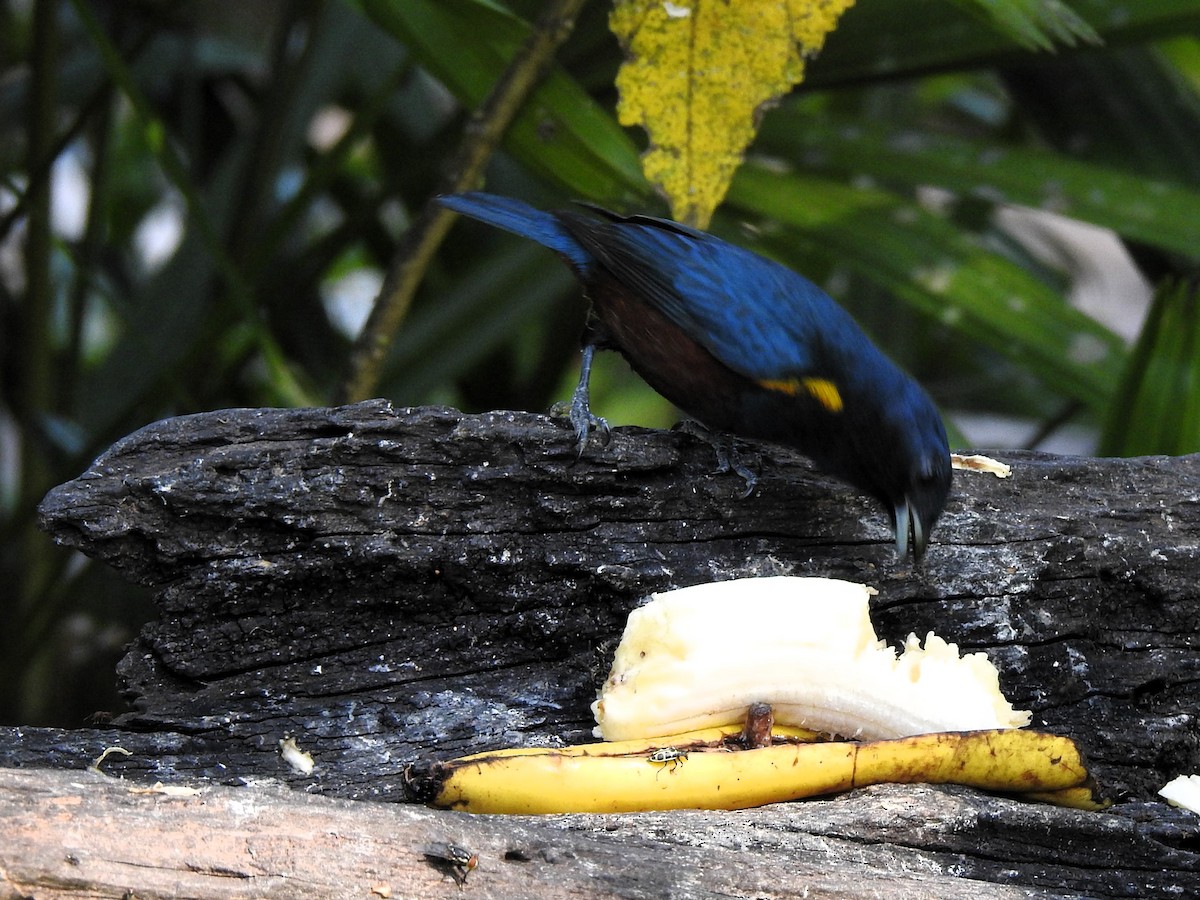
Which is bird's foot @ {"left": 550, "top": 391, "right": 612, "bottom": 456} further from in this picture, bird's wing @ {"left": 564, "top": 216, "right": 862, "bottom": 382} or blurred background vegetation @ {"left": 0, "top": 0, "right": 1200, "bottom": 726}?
blurred background vegetation @ {"left": 0, "top": 0, "right": 1200, "bottom": 726}

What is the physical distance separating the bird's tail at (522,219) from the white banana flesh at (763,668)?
0.96 meters

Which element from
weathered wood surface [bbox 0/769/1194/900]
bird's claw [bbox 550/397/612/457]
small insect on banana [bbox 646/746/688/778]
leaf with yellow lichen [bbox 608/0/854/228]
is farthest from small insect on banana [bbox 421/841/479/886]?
leaf with yellow lichen [bbox 608/0/854/228]

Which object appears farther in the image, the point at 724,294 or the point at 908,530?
the point at 724,294

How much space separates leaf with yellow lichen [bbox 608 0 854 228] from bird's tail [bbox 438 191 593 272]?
0.27 m

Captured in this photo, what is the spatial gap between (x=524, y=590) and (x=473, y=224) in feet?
8.62

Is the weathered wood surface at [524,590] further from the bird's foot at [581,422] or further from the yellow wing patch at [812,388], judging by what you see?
the yellow wing patch at [812,388]

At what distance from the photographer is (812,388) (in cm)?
226

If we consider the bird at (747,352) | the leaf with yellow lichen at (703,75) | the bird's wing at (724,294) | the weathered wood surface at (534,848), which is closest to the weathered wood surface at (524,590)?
the weathered wood surface at (534,848)

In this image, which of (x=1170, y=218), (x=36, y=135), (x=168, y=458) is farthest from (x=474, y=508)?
(x=36, y=135)

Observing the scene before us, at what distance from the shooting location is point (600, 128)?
249cm

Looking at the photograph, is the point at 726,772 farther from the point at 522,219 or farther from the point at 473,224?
the point at 473,224

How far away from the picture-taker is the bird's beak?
2.08m

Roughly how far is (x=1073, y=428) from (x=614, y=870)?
5265 mm

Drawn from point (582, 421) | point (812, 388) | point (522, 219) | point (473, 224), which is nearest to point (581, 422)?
point (582, 421)
